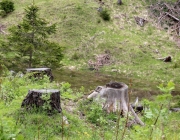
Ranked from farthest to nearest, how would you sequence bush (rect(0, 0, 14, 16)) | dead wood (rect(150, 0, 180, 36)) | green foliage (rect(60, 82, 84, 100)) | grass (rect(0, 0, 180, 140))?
bush (rect(0, 0, 14, 16))
dead wood (rect(150, 0, 180, 36))
grass (rect(0, 0, 180, 140))
green foliage (rect(60, 82, 84, 100))

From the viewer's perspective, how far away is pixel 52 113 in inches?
292

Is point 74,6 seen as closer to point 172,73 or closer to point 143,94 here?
point 172,73

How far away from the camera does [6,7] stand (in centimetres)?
3434

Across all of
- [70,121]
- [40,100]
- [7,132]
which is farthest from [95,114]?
[7,132]

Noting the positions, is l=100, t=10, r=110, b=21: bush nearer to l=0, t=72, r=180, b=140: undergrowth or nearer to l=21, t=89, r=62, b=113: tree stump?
l=0, t=72, r=180, b=140: undergrowth

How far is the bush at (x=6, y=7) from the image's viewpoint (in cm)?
3401

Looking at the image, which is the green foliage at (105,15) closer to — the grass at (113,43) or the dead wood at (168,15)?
the grass at (113,43)

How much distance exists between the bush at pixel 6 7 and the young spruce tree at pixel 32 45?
18407mm

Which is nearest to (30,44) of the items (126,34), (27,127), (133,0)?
(27,127)

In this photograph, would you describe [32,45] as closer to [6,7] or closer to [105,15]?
[105,15]

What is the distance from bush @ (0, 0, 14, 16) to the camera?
34009mm

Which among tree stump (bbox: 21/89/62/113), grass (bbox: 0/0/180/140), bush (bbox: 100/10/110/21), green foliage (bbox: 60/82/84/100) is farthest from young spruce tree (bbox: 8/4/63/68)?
bush (bbox: 100/10/110/21)

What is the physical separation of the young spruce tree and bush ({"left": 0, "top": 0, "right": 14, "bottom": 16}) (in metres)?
18.4

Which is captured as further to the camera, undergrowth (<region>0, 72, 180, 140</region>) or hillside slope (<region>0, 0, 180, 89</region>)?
hillside slope (<region>0, 0, 180, 89</region>)
